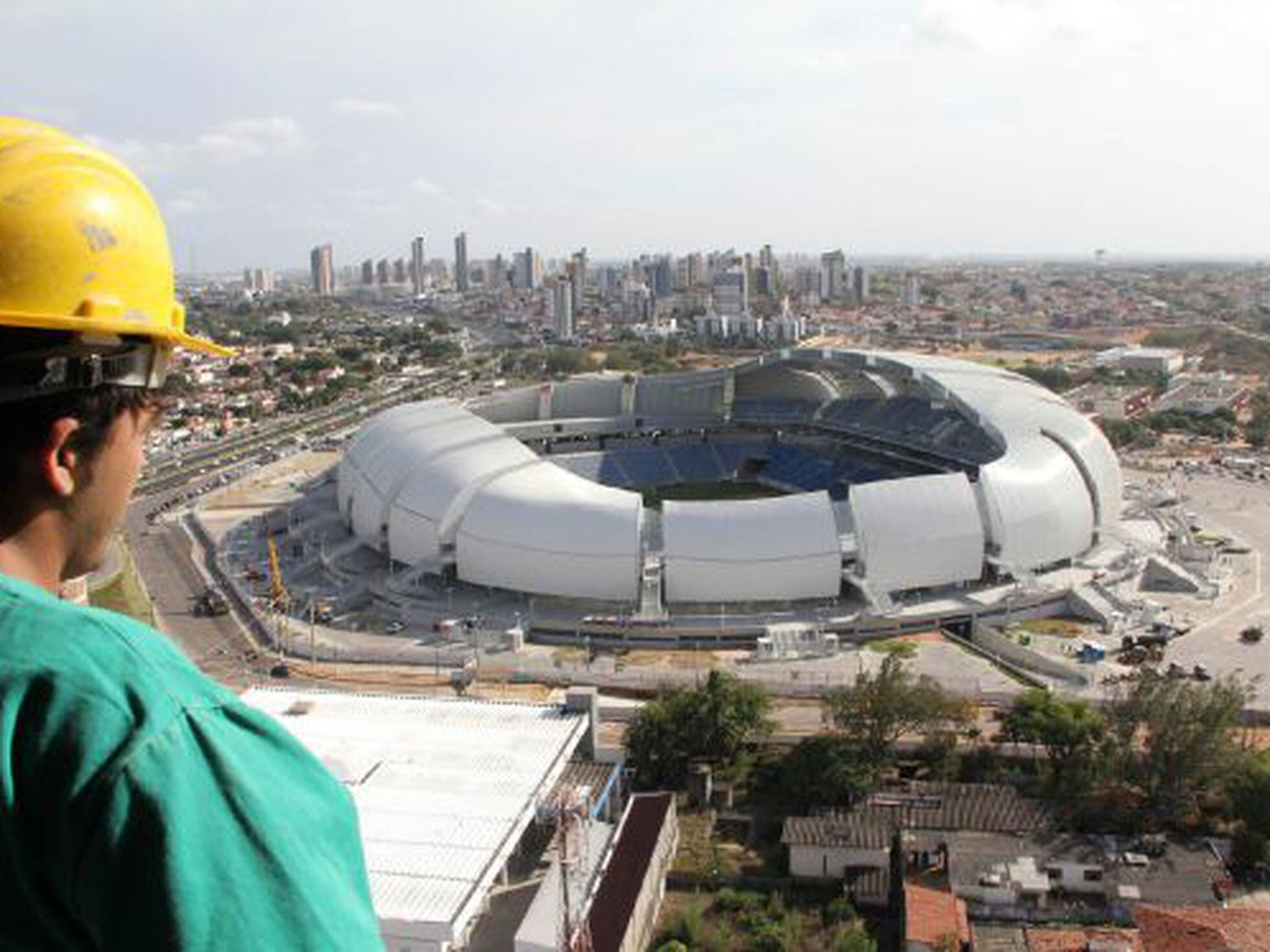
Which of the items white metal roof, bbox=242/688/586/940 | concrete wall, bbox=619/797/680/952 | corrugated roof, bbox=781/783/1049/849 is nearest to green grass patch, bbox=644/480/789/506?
corrugated roof, bbox=781/783/1049/849

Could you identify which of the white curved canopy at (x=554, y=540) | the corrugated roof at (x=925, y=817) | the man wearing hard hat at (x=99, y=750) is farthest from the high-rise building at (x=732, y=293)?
the man wearing hard hat at (x=99, y=750)

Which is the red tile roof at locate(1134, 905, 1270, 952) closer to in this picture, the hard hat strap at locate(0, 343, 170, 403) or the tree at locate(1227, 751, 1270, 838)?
the tree at locate(1227, 751, 1270, 838)

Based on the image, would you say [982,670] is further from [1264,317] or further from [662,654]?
[1264,317]

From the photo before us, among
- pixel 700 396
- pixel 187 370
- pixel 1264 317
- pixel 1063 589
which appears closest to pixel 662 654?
pixel 1063 589

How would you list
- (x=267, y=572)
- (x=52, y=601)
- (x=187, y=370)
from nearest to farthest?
1. (x=52, y=601)
2. (x=267, y=572)
3. (x=187, y=370)

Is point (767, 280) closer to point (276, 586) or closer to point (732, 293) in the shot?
point (732, 293)

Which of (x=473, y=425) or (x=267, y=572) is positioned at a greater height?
(x=473, y=425)

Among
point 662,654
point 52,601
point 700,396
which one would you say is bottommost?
point 662,654

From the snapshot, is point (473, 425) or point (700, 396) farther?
point (700, 396)

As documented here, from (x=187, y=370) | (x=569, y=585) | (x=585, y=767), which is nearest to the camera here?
(x=585, y=767)
